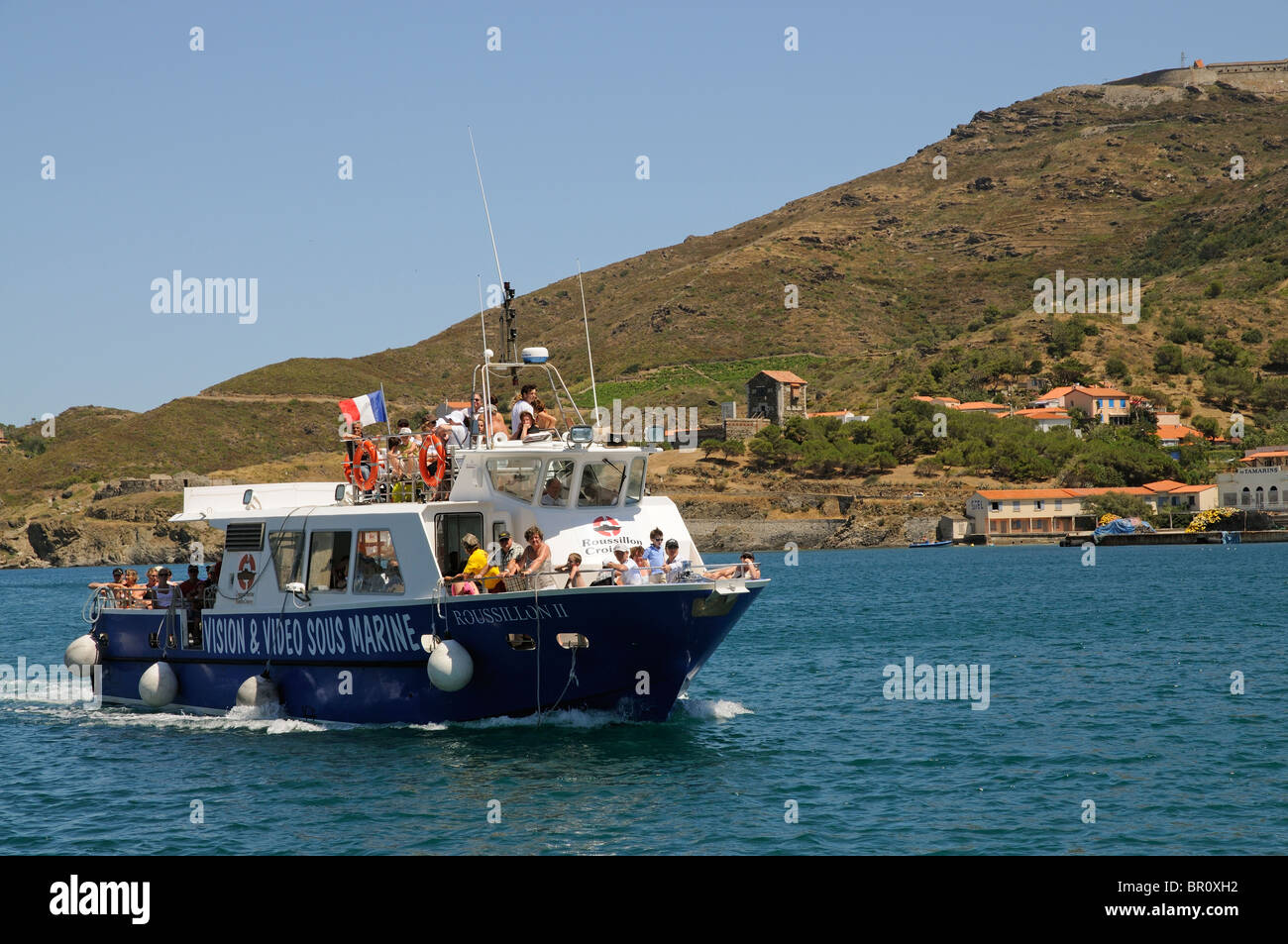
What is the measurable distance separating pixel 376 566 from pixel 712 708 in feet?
21.2

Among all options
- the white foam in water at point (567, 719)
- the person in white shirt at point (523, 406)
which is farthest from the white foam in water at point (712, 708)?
the person in white shirt at point (523, 406)

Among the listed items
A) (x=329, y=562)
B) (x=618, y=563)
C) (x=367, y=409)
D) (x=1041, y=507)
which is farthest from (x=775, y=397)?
(x=618, y=563)

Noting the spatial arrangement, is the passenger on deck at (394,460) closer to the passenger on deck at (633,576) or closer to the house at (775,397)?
the passenger on deck at (633,576)

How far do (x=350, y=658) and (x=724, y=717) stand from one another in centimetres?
648

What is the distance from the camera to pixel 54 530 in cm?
13825

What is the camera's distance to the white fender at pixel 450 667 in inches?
690

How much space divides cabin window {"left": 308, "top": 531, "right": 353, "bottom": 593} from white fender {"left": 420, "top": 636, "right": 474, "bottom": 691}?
2.56 metres

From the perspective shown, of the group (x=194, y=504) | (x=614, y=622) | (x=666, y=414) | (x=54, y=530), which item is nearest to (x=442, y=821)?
(x=614, y=622)

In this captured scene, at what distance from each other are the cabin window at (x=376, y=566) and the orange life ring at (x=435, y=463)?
1139mm

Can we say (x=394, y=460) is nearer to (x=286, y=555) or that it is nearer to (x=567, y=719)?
(x=286, y=555)

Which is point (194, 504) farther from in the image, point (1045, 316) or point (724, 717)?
point (1045, 316)

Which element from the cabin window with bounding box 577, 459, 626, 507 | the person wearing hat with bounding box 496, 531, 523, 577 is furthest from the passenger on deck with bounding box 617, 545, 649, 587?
the cabin window with bounding box 577, 459, 626, 507

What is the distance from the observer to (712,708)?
21.9m
